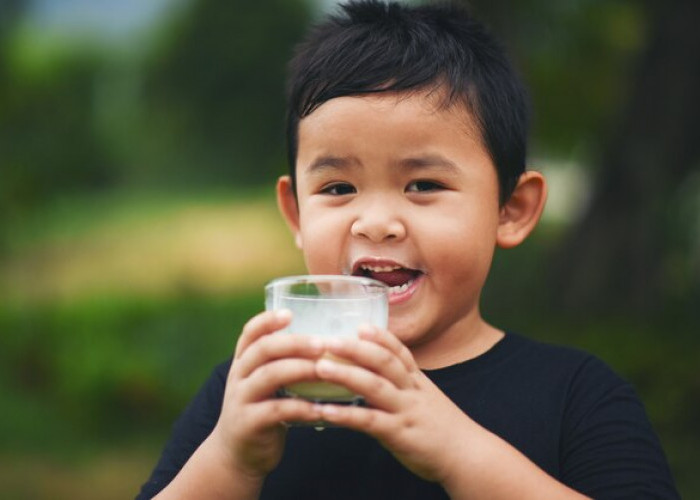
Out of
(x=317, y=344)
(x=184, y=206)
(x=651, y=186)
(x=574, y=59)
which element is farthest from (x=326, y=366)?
(x=574, y=59)

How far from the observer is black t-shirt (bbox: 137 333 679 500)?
1958 mm

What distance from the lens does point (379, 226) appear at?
6.37ft

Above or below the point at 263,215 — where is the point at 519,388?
below

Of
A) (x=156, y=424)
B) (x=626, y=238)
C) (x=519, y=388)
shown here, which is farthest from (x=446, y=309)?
(x=626, y=238)

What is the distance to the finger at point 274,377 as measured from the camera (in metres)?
1.55

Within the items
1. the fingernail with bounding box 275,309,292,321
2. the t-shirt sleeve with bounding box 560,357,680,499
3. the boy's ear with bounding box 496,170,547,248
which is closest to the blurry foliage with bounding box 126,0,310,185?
the boy's ear with bounding box 496,170,547,248

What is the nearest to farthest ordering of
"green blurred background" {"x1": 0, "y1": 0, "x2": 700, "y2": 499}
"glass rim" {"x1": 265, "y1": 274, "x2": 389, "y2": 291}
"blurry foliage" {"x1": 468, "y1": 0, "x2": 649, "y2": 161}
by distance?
"glass rim" {"x1": 265, "y1": 274, "x2": 389, "y2": 291}
"green blurred background" {"x1": 0, "y1": 0, "x2": 700, "y2": 499}
"blurry foliage" {"x1": 468, "y1": 0, "x2": 649, "y2": 161}

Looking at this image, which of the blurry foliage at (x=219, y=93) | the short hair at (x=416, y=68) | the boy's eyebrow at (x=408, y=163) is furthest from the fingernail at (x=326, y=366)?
the blurry foliage at (x=219, y=93)

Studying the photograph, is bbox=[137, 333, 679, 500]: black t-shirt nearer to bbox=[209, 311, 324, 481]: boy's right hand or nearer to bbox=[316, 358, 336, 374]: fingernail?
bbox=[209, 311, 324, 481]: boy's right hand

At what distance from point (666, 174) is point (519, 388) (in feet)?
15.0

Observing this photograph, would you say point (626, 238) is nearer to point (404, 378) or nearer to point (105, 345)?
point (105, 345)

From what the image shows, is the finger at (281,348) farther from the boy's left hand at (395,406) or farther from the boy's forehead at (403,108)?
the boy's forehead at (403,108)

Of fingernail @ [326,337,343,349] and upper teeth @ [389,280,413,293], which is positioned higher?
upper teeth @ [389,280,413,293]

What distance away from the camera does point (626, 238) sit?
6.36 meters
